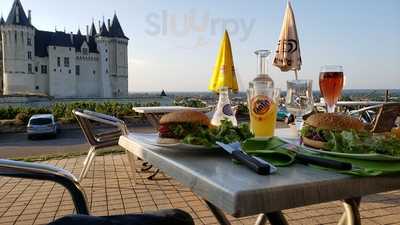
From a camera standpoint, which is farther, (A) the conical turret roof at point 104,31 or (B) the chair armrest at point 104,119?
(A) the conical turret roof at point 104,31

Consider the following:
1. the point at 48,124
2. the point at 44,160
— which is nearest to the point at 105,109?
the point at 48,124

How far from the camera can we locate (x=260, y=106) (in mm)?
1564

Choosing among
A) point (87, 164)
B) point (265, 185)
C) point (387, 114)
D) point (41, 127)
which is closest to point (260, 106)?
point (265, 185)

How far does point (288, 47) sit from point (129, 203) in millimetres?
2090

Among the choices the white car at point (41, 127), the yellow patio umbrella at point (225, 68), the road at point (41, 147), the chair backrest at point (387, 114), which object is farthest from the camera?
the white car at point (41, 127)

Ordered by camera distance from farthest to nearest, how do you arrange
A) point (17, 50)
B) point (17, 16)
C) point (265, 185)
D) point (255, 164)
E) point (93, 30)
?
point (93, 30), point (17, 50), point (17, 16), point (255, 164), point (265, 185)

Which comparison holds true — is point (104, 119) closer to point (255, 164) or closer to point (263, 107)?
point (263, 107)

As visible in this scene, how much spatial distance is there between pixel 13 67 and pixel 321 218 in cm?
5778

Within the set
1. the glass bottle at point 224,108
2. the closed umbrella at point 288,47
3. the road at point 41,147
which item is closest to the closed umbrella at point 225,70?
the closed umbrella at point 288,47

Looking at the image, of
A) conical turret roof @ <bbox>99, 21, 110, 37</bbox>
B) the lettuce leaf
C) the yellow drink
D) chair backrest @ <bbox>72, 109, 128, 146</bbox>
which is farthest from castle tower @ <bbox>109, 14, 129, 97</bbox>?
the lettuce leaf

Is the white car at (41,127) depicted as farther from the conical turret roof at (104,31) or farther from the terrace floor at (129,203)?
the conical turret roof at (104,31)

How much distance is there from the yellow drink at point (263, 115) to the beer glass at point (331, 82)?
325mm

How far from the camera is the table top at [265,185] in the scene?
0.74m

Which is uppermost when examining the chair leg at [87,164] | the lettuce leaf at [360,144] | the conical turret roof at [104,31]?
the conical turret roof at [104,31]
